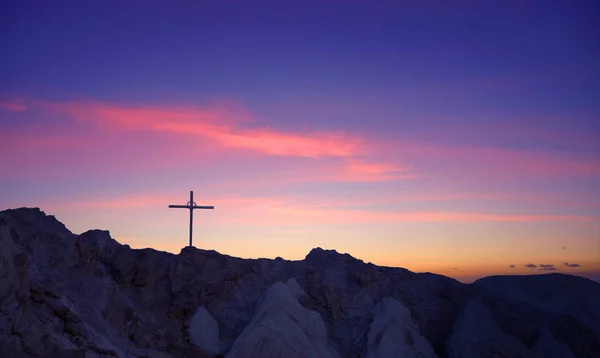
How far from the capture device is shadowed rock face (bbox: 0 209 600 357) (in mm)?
45219

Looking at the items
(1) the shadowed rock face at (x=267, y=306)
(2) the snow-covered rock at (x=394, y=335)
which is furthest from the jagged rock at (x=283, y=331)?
(2) the snow-covered rock at (x=394, y=335)

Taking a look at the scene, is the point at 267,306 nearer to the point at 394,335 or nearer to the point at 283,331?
the point at 283,331

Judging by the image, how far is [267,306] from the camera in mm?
52375

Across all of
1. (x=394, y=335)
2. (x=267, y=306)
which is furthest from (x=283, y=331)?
(x=394, y=335)

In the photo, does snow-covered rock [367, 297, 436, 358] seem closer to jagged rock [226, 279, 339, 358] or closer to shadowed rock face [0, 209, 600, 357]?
shadowed rock face [0, 209, 600, 357]

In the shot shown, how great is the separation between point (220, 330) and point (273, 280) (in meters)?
6.60

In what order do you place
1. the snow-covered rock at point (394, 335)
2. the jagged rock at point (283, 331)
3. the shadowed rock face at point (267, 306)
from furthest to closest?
the snow-covered rock at point (394, 335) → the jagged rock at point (283, 331) → the shadowed rock face at point (267, 306)

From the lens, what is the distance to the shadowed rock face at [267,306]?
45.2m

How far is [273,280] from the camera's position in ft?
185

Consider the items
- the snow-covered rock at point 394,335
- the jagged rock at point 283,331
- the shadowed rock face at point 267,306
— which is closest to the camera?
the shadowed rock face at point 267,306

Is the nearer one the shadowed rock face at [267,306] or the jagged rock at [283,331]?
the shadowed rock face at [267,306]

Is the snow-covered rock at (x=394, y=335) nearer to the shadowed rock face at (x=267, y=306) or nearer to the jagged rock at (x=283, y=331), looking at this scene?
the shadowed rock face at (x=267, y=306)

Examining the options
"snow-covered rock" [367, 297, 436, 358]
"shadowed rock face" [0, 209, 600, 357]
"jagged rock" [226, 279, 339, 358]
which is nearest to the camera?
"shadowed rock face" [0, 209, 600, 357]

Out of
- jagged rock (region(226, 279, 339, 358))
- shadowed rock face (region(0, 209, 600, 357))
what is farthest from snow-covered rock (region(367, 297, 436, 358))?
jagged rock (region(226, 279, 339, 358))
